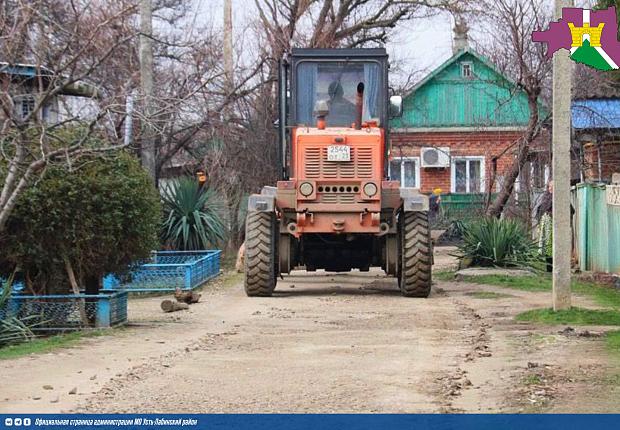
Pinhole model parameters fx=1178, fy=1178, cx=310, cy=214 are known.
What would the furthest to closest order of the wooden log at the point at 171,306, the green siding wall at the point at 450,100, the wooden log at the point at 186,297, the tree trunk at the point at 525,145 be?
the green siding wall at the point at 450,100 < the tree trunk at the point at 525,145 < the wooden log at the point at 186,297 < the wooden log at the point at 171,306

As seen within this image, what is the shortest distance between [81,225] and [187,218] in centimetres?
1144

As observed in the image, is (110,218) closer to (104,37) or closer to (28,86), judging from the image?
(104,37)

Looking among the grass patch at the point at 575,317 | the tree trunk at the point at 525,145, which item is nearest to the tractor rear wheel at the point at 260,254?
the grass patch at the point at 575,317

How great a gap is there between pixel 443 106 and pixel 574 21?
1131 inches

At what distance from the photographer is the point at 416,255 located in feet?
57.7

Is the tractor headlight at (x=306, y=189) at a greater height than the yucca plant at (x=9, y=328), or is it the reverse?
the tractor headlight at (x=306, y=189)

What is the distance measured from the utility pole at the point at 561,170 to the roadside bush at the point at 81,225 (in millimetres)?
5026

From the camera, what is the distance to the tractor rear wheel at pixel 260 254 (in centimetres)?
1795

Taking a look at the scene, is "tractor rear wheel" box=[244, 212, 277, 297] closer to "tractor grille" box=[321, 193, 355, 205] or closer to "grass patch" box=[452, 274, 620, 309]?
"tractor grille" box=[321, 193, 355, 205]

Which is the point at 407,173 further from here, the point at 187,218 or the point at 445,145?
the point at 187,218

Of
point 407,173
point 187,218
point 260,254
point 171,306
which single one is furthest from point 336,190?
point 407,173

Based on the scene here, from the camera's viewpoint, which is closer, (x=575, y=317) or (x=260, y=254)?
(x=575, y=317)

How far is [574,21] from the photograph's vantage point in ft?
45.2

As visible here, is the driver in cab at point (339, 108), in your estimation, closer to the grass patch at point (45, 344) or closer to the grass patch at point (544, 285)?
the grass patch at point (544, 285)
